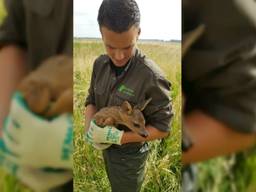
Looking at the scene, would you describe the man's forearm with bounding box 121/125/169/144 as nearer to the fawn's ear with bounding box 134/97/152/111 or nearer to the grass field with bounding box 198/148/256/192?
the fawn's ear with bounding box 134/97/152/111

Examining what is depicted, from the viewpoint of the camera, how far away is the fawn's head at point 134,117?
1.48 metres

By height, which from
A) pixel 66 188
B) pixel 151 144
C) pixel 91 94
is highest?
pixel 91 94

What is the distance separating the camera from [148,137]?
1494mm

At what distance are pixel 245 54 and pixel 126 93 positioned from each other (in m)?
0.31

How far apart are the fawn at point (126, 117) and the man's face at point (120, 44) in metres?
0.11

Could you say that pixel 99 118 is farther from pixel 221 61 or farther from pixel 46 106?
pixel 221 61

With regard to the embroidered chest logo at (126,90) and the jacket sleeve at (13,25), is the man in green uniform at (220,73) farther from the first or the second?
the jacket sleeve at (13,25)

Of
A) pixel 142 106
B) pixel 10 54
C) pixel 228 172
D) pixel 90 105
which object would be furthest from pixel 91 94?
pixel 228 172

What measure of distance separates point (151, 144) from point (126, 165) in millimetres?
82

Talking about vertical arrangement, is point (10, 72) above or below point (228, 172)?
above

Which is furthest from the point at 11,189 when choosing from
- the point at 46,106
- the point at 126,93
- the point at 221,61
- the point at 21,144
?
the point at 221,61

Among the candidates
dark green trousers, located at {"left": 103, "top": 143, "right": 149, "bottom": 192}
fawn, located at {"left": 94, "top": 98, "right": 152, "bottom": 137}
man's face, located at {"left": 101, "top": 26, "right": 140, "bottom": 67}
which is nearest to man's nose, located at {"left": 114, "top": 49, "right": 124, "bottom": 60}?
man's face, located at {"left": 101, "top": 26, "right": 140, "bottom": 67}

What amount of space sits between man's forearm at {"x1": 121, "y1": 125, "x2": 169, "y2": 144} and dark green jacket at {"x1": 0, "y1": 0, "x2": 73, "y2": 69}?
242 millimetres

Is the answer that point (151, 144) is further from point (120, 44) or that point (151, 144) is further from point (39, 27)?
point (39, 27)
